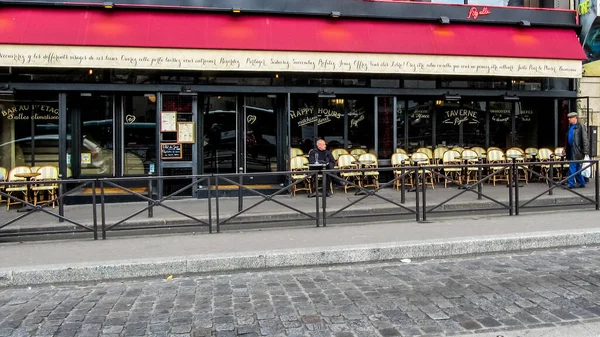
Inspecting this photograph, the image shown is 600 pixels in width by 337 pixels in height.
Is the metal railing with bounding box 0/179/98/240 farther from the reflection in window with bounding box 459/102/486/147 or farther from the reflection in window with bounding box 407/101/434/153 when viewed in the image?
the reflection in window with bounding box 459/102/486/147

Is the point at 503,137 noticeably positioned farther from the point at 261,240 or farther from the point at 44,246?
the point at 44,246

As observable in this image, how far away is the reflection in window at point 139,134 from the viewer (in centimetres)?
1172

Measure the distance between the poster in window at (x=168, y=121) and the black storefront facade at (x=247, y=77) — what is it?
25mm

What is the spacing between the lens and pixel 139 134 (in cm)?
1181

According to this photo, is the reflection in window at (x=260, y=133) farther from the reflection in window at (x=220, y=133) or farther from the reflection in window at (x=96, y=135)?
the reflection in window at (x=96, y=135)

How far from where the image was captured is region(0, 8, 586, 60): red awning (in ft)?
33.7

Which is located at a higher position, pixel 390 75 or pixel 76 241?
pixel 390 75

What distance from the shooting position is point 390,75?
12.4 meters

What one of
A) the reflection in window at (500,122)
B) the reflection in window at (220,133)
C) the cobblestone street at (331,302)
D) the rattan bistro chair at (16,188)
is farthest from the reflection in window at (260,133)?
the reflection in window at (500,122)

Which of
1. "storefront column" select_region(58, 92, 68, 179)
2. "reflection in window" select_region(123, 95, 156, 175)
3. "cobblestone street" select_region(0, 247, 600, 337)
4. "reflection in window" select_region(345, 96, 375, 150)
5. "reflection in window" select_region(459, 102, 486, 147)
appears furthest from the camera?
"reflection in window" select_region(459, 102, 486, 147)

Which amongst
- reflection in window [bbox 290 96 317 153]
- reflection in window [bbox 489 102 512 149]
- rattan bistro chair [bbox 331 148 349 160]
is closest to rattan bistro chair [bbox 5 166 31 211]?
reflection in window [bbox 290 96 317 153]

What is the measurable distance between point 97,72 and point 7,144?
2.91m

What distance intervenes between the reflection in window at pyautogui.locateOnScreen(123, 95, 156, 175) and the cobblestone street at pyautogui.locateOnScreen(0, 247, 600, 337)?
6543mm

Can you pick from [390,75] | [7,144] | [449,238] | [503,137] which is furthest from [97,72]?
[503,137]
